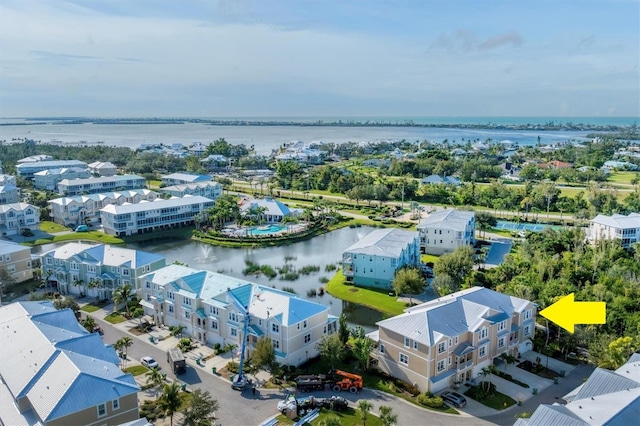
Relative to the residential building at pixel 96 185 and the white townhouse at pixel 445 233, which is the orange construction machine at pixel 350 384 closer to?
the white townhouse at pixel 445 233

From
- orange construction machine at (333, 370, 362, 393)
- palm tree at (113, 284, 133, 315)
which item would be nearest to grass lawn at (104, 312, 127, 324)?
palm tree at (113, 284, 133, 315)

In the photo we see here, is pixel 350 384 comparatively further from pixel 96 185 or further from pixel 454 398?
pixel 96 185

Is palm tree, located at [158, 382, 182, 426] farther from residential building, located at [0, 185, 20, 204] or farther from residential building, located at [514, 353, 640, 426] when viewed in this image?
residential building, located at [0, 185, 20, 204]

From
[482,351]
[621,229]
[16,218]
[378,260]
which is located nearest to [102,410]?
[482,351]

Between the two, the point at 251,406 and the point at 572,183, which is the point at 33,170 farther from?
the point at 572,183

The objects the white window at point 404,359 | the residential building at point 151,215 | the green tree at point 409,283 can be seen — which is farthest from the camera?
the residential building at point 151,215

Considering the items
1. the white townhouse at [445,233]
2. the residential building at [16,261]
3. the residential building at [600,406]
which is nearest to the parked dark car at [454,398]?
the residential building at [600,406]

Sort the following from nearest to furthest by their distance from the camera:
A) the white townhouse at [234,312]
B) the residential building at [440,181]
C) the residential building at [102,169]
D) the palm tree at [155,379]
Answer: the palm tree at [155,379]
the white townhouse at [234,312]
the residential building at [440,181]
the residential building at [102,169]
